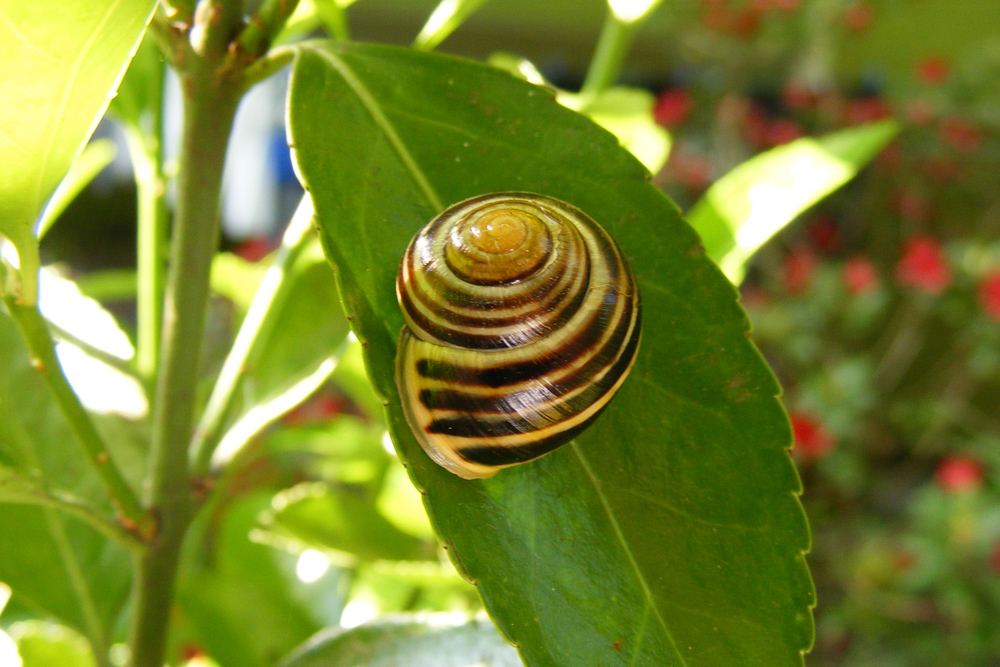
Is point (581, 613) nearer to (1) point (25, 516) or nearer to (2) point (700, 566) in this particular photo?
(2) point (700, 566)

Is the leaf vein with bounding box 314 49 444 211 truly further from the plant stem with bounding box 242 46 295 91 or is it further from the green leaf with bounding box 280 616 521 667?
the green leaf with bounding box 280 616 521 667

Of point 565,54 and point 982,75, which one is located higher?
point 565,54

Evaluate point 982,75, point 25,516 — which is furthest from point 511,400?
point 982,75

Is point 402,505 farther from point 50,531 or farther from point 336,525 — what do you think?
point 50,531

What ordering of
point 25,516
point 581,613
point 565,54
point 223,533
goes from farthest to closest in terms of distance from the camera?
1. point 565,54
2. point 223,533
3. point 25,516
4. point 581,613

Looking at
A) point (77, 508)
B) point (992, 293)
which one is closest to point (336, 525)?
point (77, 508)
